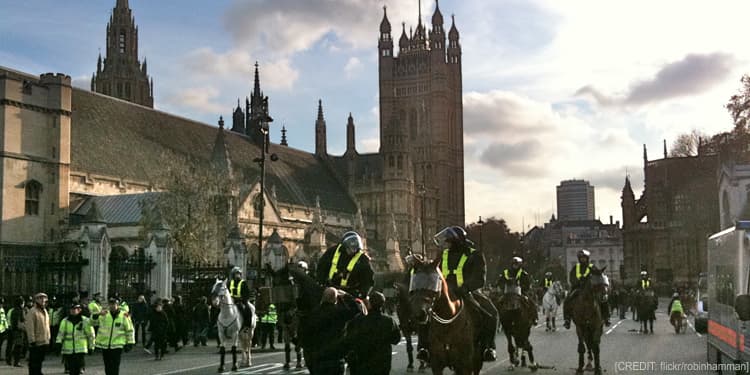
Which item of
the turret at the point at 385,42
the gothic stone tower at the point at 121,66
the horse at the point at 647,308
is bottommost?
the horse at the point at 647,308

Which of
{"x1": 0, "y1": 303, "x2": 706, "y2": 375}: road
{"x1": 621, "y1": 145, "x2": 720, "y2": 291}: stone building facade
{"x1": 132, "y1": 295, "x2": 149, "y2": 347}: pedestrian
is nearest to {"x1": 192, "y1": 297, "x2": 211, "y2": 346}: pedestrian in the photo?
{"x1": 0, "y1": 303, "x2": 706, "y2": 375}: road

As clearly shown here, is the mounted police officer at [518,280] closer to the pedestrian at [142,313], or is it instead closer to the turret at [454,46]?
the pedestrian at [142,313]

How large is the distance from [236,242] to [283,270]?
89.8 feet

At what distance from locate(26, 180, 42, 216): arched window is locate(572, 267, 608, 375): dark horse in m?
38.4

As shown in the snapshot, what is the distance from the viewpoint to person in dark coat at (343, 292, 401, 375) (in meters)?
8.91

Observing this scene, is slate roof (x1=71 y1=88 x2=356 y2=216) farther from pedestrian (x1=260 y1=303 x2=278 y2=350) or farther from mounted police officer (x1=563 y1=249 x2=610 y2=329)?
mounted police officer (x1=563 y1=249 x2=610 y2=329)

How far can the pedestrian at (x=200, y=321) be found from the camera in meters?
28.1

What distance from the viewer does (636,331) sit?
31.6m

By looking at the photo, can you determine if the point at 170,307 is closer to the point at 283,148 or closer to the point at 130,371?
the point at 130,371

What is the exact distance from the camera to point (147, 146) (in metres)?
65.9

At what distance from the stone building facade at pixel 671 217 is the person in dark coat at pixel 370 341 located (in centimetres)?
6090

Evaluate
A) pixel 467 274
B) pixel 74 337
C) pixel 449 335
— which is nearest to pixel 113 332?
pixel 74 337

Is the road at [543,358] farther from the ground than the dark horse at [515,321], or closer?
closer

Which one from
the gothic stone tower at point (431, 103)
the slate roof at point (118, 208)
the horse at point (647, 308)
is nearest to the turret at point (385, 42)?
the gothic stone tower at point (431, 103)
